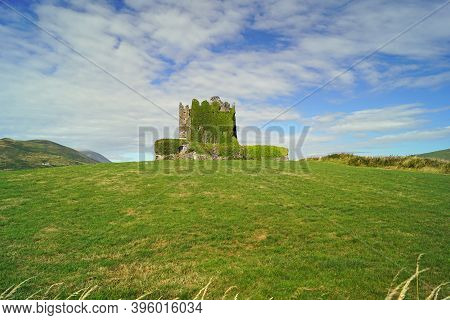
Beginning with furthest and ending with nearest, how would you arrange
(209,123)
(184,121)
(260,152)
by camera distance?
(184,121) < (209,123) < (260,152)

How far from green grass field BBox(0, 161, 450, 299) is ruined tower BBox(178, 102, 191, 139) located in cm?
2958

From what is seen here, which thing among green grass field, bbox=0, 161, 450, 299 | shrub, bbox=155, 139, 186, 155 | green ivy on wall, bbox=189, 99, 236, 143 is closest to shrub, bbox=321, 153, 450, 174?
green grass field, bbox=0, 161, 450, 299

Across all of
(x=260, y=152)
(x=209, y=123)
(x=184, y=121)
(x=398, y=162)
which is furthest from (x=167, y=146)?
(x=398, y=162)

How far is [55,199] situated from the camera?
16.6 meters

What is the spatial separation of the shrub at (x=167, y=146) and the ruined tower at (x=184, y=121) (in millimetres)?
11235

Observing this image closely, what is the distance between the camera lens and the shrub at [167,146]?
38312 millimetres

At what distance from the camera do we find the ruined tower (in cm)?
5034

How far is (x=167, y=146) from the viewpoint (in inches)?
1515

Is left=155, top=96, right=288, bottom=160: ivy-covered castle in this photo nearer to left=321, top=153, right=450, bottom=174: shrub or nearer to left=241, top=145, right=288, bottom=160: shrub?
left=241, top=145, right=288, bottom=160: shrub

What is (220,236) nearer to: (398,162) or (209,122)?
(398,162)

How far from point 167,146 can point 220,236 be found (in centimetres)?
2772
